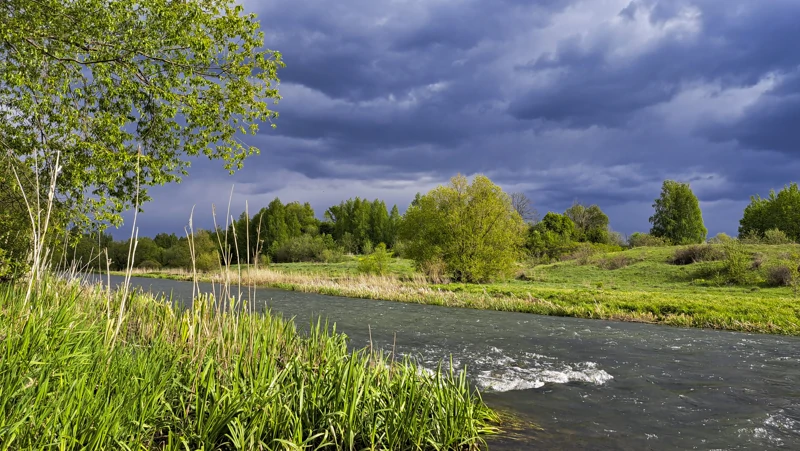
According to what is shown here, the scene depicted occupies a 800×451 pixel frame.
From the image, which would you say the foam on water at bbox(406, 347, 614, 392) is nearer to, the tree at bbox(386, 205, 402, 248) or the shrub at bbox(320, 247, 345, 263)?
the shrub at bbox(320, 247, 345, 263)

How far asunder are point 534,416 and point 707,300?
18.2 metres

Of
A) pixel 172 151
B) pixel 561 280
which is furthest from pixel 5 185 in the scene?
pixel 561 280

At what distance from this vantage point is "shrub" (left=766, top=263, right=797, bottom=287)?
26.1 metres

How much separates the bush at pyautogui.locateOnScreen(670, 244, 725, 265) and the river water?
24.0 metres

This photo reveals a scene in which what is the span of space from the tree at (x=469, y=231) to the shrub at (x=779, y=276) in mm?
15088

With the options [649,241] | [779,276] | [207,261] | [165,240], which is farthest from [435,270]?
[165,240]

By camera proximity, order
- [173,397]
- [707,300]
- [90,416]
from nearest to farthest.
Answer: [90,416] < [173,397] < [707,300]

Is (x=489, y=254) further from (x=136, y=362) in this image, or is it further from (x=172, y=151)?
(x=136, y=362)

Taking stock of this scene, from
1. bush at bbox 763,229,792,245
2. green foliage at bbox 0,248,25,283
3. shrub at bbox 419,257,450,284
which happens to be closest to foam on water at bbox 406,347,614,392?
green foliage at bbox 0,248,25,283

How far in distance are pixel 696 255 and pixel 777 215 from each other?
30.1m

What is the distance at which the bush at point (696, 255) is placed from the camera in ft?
119

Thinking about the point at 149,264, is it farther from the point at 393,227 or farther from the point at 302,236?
the point at 393,227

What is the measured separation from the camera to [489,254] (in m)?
34.1

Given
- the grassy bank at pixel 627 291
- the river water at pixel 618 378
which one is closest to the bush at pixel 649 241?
the grassy bank at pixel 627 291
